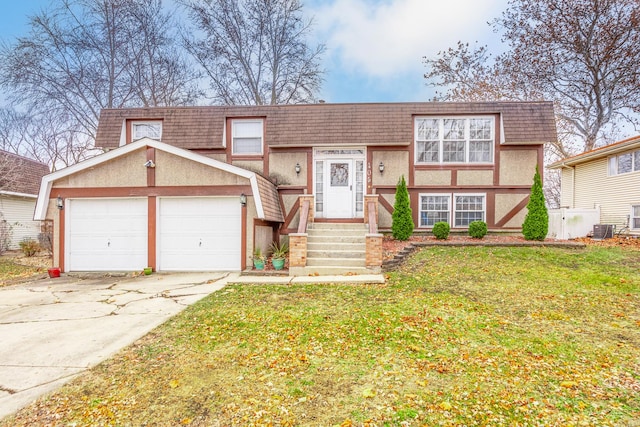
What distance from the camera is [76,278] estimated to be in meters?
8.80

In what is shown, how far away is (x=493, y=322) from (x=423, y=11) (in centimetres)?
1477

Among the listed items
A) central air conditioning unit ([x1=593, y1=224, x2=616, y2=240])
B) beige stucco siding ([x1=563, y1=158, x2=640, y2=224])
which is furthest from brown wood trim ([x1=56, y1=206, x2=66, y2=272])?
beige stucco siding ([x1=563, y1=158, x2=640, y2=224])

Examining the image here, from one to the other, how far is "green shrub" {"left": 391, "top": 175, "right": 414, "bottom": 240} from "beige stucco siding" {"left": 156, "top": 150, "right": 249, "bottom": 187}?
15.5 feet

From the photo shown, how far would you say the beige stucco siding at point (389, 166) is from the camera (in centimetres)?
1151

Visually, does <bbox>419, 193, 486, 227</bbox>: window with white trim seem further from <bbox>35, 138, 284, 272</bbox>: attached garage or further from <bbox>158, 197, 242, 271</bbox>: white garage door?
<bbox>158, 197, 242, 271</bbox>: white garage door

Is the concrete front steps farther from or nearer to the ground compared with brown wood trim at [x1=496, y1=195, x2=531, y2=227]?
nearer to the ground

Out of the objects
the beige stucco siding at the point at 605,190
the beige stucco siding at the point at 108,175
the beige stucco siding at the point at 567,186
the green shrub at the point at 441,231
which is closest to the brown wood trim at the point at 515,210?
the green shrub at the point at 441,231

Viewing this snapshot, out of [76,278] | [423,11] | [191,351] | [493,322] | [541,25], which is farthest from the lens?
[541,25]

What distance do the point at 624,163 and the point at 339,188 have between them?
37.6ft

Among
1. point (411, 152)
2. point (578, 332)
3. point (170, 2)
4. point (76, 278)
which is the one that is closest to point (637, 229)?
point (411, 152)

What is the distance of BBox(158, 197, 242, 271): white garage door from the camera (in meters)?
9.25

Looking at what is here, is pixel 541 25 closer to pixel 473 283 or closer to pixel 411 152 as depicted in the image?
pixel 411 152

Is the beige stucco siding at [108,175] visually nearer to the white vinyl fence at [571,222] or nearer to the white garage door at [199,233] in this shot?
the white garage door at [199,233]

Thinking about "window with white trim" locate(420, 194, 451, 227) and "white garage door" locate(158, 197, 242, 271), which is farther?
"window with white trim" locate(420, 194, 451, 227)
